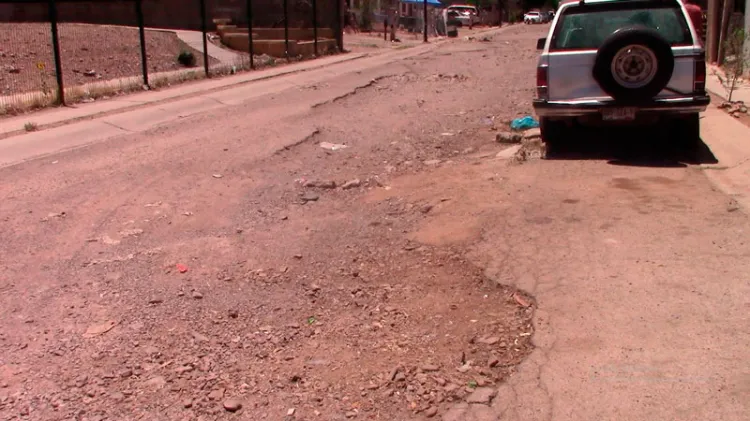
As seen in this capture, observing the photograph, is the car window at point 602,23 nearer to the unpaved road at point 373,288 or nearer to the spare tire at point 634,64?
the spare tire at point 634,64

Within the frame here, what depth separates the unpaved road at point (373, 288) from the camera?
389 cm

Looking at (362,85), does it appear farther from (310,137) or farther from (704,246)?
(704,246)

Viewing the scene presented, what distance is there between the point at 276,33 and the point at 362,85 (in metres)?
13.1

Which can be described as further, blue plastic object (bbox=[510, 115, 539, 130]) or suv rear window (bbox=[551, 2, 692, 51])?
blue plastic object (bbox=[510, 115, 539, 130])

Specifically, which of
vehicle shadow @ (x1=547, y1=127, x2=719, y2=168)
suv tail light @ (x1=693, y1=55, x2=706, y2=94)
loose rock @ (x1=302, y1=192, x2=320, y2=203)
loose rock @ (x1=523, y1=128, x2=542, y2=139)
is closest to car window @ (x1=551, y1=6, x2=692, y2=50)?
suv tail light @ (x1=693, y1=55, x2=706, y2=94)

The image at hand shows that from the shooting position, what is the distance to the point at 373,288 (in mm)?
5301

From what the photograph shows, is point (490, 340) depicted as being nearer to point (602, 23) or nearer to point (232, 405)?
point (232, 405)

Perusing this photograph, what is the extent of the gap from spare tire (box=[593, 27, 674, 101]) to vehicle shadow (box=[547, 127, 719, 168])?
0.73 metres

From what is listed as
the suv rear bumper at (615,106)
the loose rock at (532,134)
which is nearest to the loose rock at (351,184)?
the suv rear bumper at (615,106)

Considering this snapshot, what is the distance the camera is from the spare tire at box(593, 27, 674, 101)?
7.87m

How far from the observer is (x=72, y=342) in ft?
15.2

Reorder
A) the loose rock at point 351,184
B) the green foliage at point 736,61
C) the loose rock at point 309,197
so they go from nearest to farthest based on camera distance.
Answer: the loose rock at point 309,197 → the loose rock at point 351,184 → the green foliage at point 736,61

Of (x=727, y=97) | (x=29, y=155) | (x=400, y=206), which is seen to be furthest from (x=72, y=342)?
(x=727, y=97)

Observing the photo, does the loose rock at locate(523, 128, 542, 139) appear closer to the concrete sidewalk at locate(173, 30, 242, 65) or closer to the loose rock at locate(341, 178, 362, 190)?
the loose rock at locate(341, 178, 362, 190)
